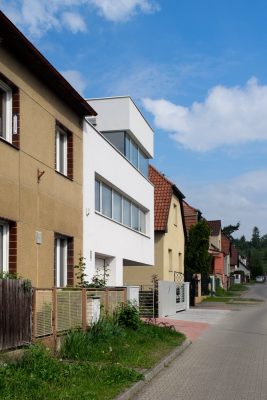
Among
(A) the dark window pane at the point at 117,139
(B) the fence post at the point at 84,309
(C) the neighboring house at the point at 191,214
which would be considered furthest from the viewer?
(C) the neighboring house at the point at 191,214

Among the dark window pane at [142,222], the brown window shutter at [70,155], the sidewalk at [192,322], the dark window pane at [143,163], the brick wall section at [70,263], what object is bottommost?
the sidewalk at [192,322]

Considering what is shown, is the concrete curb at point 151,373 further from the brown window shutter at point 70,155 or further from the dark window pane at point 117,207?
the dark window pane at point 117,207

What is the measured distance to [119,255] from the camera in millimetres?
22250

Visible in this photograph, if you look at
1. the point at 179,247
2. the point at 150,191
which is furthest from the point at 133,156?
the point at 179,247

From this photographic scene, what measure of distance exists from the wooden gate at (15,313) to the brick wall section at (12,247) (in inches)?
97.7

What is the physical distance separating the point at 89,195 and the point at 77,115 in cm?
245

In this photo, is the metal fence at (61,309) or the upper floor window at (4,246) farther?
the upper floor window at (4,246)

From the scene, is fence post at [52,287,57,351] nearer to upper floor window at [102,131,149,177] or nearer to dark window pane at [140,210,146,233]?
upper floor window at [102,131,149,177]

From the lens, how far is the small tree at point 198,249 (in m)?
42.9

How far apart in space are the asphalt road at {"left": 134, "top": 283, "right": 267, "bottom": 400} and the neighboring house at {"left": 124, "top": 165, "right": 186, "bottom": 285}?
14.1 meters

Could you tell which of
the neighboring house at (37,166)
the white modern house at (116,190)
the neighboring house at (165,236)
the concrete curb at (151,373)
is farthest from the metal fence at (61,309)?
the neighboring house at (165,236)

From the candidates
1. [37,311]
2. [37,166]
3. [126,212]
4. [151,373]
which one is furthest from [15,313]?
[126,212]

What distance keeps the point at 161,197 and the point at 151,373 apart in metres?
23.7

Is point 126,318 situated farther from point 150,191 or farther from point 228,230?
point 228,230
